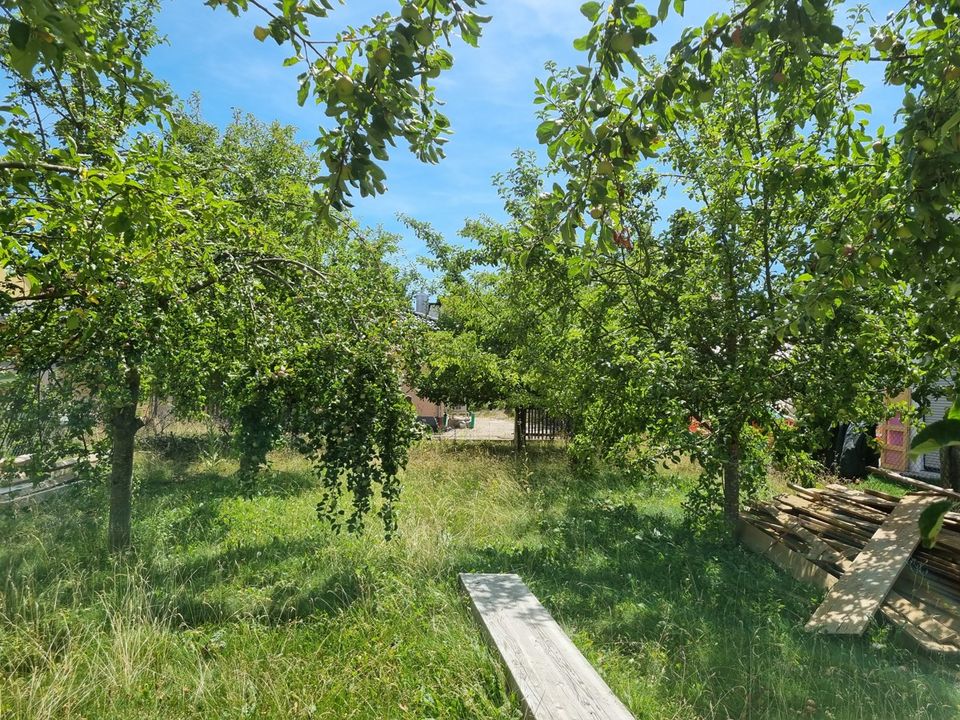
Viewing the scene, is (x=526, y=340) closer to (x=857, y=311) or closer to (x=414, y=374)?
(x=414, y=374)

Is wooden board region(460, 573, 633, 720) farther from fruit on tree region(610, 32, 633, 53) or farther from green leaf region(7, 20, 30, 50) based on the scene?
green leaf region(7, 20, 30, 50)

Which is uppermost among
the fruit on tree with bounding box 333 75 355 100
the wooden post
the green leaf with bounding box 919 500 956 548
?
the fruit on tree with bounding box 333 75 355 100

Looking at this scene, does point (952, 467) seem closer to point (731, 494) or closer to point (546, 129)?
point (731, 494)

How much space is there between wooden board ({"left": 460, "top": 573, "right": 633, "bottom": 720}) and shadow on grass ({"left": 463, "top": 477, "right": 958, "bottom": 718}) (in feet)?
1.83

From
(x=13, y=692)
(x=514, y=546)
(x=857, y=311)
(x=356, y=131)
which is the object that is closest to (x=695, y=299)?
(x=857, y=311)

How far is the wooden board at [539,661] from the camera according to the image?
289 cm

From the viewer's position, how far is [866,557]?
6371mm

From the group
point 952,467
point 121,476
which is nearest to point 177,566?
point 121,476

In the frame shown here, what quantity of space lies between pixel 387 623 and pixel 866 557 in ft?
15.2

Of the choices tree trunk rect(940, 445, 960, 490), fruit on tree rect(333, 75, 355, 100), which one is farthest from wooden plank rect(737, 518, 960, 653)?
fruit on tree rect(333, 75, 355, 100)

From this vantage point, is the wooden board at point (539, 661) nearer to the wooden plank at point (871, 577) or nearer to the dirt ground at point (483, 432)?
the wooden plank at point (871, 577)

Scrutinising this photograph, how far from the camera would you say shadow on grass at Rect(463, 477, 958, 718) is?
155 inches

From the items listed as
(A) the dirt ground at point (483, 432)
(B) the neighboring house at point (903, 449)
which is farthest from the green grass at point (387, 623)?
(B) the neighboring house at point (903, 449)

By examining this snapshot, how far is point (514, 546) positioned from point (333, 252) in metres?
4.58
